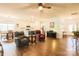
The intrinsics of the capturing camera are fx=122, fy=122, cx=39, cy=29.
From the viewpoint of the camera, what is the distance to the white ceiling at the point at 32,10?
195cm

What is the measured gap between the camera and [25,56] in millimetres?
2029

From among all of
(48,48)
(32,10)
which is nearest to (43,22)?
(32,10)

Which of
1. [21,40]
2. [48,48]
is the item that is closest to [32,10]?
[21,40]

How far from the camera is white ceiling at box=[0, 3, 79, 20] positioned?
195 centimetres

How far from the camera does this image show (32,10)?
76.9 inches

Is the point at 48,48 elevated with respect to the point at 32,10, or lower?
lower

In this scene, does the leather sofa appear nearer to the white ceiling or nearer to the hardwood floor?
the hardwood floor

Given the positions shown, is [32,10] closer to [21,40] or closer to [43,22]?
[43,22]

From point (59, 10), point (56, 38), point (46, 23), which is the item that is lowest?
point (56, 38)

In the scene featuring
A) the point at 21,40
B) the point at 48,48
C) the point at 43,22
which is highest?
the point at 43,22

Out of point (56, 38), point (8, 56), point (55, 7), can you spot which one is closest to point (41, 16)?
point (55, 7)

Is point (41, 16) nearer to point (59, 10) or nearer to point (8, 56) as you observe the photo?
point (59, 10)

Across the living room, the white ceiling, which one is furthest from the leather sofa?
the white ceiling

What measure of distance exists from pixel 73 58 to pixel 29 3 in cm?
116
